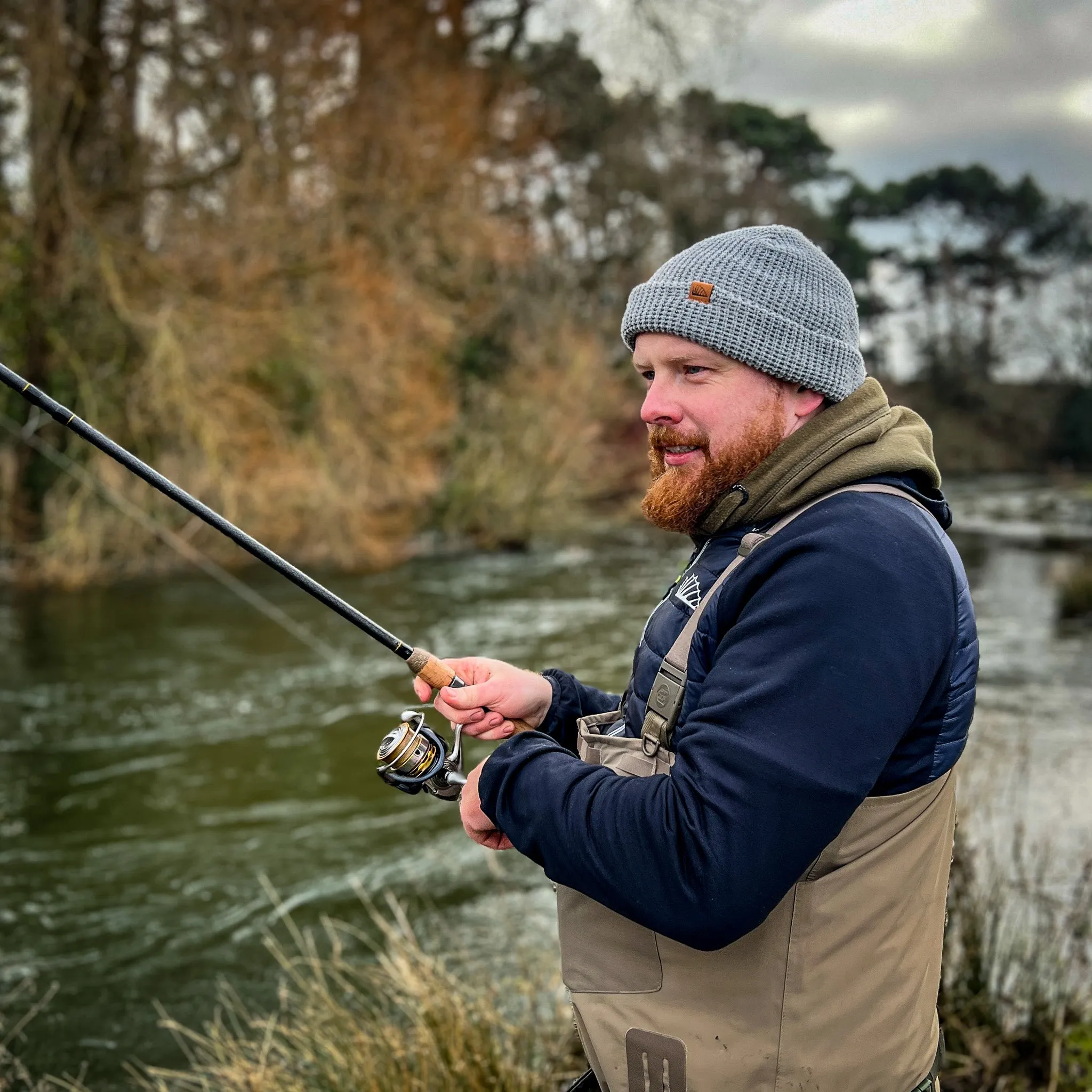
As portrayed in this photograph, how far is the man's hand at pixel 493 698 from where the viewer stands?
6.52 feet

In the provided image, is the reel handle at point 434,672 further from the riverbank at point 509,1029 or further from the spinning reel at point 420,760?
the riverbank at point 509,1029

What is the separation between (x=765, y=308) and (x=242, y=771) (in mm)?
6746

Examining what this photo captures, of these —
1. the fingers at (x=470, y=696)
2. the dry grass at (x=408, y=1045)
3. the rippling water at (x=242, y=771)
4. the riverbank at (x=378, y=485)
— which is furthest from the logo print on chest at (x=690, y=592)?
the riverbank at (x=378, y=485)

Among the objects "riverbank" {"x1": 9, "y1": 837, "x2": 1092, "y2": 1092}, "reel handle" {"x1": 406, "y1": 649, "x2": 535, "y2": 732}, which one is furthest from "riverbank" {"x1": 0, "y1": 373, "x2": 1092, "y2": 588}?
"reel handle" {"x1": 406, "y1": 649, "x2": 535, "y2": 732}

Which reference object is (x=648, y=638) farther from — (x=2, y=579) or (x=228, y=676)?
(x=2, y=579)

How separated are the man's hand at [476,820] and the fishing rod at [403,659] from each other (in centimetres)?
25

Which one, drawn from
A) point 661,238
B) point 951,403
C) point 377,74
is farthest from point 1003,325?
point 377,74

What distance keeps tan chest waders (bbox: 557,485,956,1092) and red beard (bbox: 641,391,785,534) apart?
4.8 inches

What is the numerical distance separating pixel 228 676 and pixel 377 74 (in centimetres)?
798

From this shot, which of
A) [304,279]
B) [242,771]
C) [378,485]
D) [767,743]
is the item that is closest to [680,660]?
[767,743]

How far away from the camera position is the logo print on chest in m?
1.70

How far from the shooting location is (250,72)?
1287 centimetres

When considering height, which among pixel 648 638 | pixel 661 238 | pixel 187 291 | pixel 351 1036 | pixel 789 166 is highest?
pixel 789 166

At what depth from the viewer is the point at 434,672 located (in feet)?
7.13
